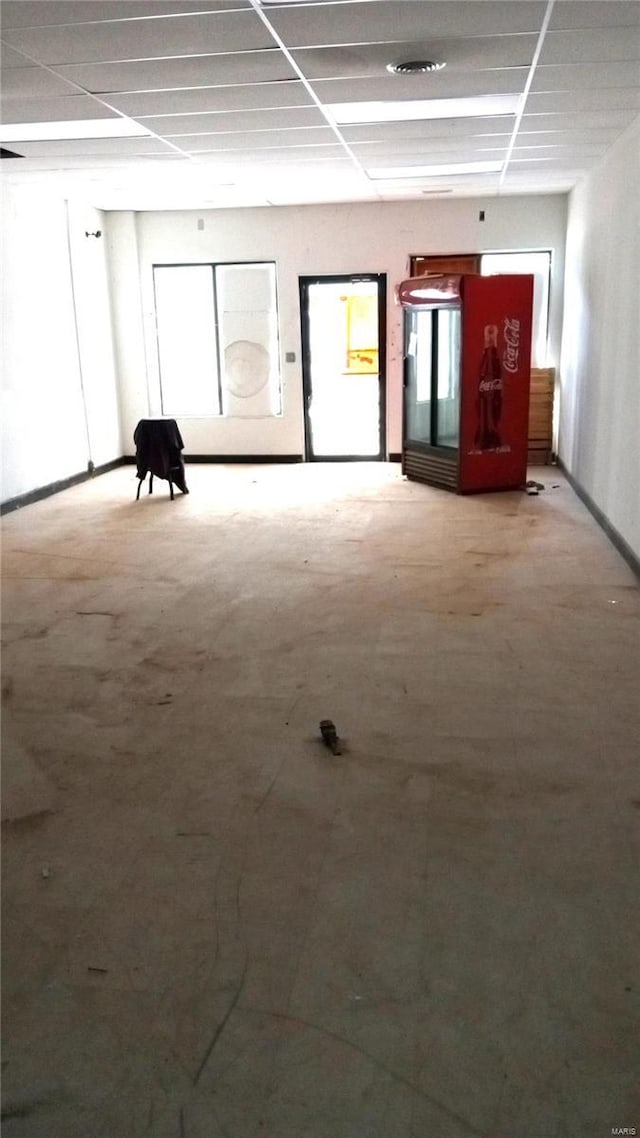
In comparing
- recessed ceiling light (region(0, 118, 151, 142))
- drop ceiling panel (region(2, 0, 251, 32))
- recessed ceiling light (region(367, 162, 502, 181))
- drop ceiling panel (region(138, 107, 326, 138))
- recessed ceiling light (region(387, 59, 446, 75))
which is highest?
recessed ceiling light (region(367, 162, 502, 181))

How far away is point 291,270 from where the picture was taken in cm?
934

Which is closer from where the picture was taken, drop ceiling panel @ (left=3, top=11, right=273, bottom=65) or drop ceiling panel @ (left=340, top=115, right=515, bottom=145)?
drop ceiling panel @ (left=3, top=11, right=273, bottom=65)

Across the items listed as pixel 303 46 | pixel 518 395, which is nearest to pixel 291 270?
pixel 518 395

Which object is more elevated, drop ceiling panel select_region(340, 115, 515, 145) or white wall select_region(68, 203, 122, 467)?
drop ceiling panel select_region(340, 115, 515, 145)

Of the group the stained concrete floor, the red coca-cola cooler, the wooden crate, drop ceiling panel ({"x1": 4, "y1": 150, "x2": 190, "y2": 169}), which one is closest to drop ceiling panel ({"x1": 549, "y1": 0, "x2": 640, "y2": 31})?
the stained concrete floor

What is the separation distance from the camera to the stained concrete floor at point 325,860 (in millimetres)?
1777

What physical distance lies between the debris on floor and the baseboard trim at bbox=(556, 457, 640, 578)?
267cm

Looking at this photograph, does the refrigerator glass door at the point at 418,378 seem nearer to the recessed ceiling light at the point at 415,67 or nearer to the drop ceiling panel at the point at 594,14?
the recessed ceiling light at the point at 415,67

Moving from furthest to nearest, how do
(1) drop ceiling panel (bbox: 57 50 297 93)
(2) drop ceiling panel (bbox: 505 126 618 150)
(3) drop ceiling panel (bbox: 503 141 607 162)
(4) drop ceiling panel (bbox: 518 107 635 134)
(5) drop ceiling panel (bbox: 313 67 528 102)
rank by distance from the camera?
1. (3) drop ceiling panel (bbox: 503 141 607 162)
2. (2) drop ceiling panel (bbox: 505 126 618 150)
3. (4) drop ceiling panel (bbox: 518 107 635 134)
4. (5) drop ceiling panel (bbox: 313 67 528 102)
5. (1) drop ceiling panel (bbox: 57 50 297 93)

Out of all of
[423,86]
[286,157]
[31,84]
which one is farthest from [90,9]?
[286,157]

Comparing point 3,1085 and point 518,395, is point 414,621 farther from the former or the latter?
point 518,395

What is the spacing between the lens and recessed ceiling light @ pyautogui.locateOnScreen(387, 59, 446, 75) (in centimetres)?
423

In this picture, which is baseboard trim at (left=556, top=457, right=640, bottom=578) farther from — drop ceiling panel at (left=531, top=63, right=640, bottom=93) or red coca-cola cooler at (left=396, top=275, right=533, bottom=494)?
drop ceiling panel at (left=531, top=63, right=640, bottom=93)

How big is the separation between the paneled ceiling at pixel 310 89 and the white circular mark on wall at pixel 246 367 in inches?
90.4
